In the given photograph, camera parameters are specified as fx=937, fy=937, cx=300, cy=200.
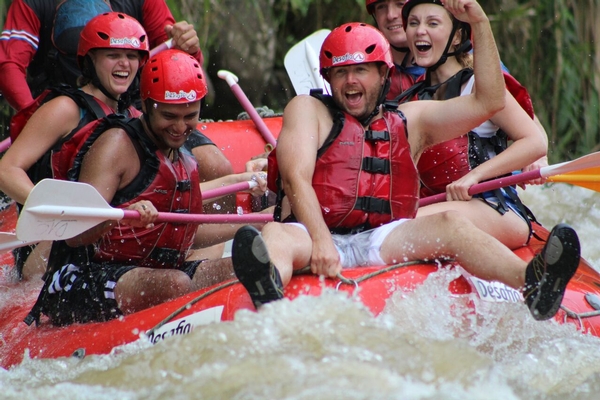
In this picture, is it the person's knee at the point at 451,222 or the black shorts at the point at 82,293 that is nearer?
the person's knee at the point at 451,222

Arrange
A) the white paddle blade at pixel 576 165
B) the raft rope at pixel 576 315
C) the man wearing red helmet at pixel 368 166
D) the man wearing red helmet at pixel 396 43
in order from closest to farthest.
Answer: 1. the man wearing red helmet at pixel 368 166
2. the raft rope at pixel 576 315
3. the white paddle blade at pixel 576 165
4. the man wearing red helmet at pixel 396 43

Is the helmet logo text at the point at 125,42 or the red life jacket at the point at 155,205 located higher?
the helmet logo text at the point at 125,42

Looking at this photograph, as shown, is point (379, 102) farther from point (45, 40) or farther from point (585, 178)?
point (45, 40)

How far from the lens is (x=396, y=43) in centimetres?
482

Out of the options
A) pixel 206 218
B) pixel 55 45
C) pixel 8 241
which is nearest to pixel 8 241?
pixel 8 241

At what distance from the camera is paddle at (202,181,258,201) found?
14.5ft

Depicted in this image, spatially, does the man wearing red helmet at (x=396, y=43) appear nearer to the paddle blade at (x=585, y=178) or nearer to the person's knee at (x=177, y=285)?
the paddle blade at (x=585, y=178)

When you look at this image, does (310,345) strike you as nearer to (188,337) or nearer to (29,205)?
(188,337)

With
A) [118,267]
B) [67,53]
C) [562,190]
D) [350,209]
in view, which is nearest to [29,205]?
[118,267]

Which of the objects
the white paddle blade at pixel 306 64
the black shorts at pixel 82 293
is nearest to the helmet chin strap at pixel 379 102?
the black shorts at pixel 82 293

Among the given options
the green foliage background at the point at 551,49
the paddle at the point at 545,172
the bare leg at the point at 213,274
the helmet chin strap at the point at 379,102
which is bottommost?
the green foliage background at the point at 551,49

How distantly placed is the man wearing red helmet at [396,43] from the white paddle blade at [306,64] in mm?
888

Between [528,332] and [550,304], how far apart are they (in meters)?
0.19

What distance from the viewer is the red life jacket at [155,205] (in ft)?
11.8
